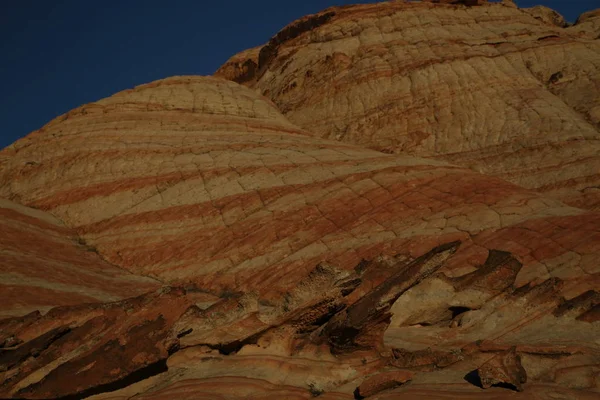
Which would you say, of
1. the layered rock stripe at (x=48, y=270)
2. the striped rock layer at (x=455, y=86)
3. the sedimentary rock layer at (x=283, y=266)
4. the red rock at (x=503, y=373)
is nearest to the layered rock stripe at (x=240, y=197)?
the sedimentary rock layer at (x=283, y=266)

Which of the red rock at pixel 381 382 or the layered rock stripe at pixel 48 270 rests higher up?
the layered rock stripe at pixel 48 270

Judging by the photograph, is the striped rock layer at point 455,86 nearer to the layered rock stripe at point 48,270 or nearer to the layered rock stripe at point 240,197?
the layered rock stripe at point 240,197

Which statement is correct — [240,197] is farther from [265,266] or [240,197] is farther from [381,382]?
[381,382]

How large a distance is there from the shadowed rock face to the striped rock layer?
874 cm

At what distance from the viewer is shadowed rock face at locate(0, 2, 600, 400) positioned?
11.2 metres

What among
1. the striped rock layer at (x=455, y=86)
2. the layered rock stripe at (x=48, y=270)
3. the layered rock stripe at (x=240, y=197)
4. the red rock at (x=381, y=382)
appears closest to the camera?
the red rock at (x=381, y=382)

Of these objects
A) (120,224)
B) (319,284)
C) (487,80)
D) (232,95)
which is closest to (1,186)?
(120,224)

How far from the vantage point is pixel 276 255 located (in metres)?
23.5

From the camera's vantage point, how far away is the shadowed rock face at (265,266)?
11195mm

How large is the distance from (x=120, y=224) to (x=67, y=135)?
10.3 m

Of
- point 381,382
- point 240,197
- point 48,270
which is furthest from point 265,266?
point 381,382

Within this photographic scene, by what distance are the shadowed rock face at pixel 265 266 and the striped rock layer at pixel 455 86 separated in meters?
8.74

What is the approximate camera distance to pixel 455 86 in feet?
144

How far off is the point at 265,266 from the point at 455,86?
27.6 meters
